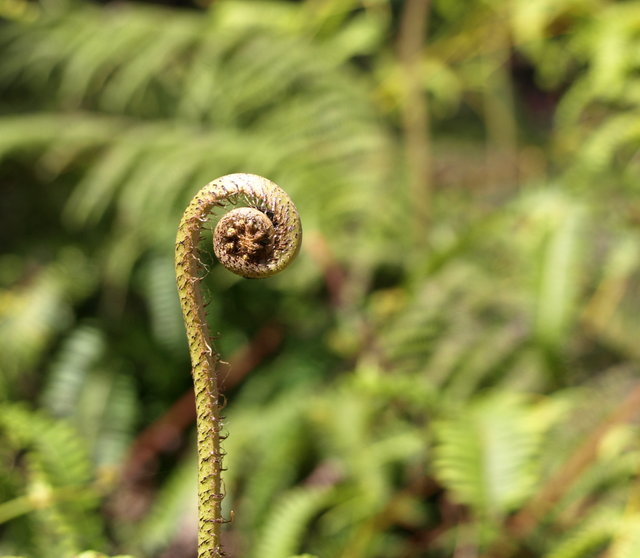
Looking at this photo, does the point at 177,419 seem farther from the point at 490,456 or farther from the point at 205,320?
the point at 205,320

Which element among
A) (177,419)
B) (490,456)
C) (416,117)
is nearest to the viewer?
(490,456)

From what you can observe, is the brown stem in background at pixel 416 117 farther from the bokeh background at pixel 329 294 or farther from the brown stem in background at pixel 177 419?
the brown stem in background at pixel 177 419

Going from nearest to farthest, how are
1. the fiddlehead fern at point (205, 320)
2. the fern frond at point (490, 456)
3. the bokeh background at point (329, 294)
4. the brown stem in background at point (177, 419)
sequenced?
the fiddlehead fern at point (205, 320)
the fern frond at point (490, 456)
the bokeh background at point (329, 294)
the brown stem in background at point (177, 419)

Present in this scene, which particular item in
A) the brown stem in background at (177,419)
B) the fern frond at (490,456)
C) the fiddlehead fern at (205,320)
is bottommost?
the fiddlehead fern at (205,320)

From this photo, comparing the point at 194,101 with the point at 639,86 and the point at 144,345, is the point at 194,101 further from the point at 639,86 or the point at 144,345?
the point at 639,86

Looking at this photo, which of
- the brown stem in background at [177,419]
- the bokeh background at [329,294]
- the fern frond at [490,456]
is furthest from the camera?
the brown stem in background at [177,419]

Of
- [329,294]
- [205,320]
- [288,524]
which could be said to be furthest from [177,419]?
[205,320]

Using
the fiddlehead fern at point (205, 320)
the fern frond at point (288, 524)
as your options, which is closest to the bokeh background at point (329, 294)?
the fern frond at point (288, 524)
